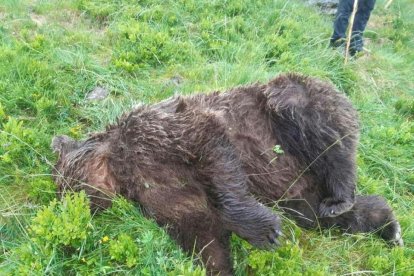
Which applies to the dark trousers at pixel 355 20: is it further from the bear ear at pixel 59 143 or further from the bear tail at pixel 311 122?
the bear ear at pixel 59 143

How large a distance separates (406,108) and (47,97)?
4.70m

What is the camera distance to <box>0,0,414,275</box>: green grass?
292 centimetres

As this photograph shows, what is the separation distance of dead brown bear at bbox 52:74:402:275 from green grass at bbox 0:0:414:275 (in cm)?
17

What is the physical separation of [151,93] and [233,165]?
220 centimetres

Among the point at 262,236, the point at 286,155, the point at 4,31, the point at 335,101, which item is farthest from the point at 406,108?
the point at 4,31

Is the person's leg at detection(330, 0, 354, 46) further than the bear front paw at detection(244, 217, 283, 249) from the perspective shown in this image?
Yes

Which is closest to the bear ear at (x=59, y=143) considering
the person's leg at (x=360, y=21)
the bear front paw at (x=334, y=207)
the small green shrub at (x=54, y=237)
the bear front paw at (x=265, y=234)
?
the small green shrub at (x=54, y=237)

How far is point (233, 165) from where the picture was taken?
3.06 meters

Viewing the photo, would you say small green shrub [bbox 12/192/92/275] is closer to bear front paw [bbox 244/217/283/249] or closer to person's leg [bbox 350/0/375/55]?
bear front paw [bbox 244/217/283/249]

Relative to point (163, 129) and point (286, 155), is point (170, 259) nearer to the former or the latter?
point (163, 129)

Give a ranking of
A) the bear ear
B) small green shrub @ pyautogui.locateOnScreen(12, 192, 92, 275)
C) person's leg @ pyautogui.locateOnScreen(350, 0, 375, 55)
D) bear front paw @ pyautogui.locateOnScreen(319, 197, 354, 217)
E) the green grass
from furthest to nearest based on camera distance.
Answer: person's leg @ pyautogui.locateOnScreen(350, 0, 375, 55)
the bear ear
bear front paw @ pyautogui.locateOnScreen(319, 197, 354, 217)
the green grass
small green shrub @ pyautogui.locateOnScreen(12, 192, 92, 275)

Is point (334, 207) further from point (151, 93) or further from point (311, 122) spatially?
point (151, 93)

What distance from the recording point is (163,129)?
3.23 meters

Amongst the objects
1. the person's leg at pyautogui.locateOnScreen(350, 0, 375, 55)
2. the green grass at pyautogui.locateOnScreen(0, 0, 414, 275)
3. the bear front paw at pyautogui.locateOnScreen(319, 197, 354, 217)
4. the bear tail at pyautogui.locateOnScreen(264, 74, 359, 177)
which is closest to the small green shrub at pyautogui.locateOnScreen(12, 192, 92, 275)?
the green grass at pyautogui.locateOnScreen(0, 0, 414, 275)
